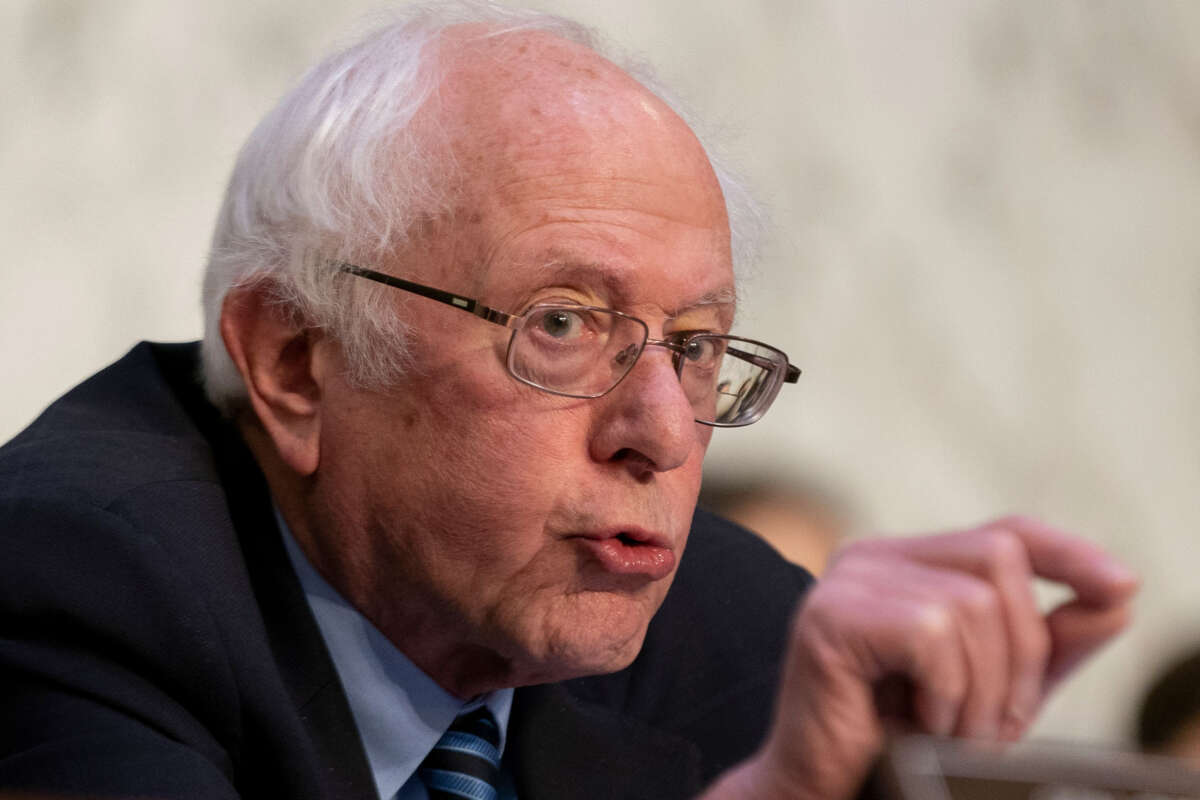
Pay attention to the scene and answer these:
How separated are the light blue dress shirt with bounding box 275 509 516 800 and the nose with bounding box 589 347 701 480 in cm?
37

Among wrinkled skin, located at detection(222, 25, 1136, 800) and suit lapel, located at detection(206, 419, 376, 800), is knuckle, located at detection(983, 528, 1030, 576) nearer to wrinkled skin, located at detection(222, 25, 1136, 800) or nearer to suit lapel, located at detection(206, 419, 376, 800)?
wrinkled skin, located at detection(222, 25, 1136, 800)

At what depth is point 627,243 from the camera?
1381 millimetres

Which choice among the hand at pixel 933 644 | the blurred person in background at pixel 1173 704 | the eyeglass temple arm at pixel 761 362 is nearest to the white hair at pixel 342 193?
the eyeglass temple arm at pixel 761 362

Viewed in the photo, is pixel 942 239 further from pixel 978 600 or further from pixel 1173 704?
pixel 978 600

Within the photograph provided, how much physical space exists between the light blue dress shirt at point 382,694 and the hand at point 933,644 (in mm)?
659

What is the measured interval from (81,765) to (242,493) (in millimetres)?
501

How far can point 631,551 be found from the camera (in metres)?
1.36

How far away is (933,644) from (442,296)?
2.40 ft

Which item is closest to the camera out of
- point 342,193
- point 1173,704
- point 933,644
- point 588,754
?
point 933,644

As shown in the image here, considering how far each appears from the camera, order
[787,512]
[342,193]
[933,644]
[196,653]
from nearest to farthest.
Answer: [933,644] < [196,653] < [342,193] < [787,512]

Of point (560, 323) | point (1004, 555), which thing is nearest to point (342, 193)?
point (560, 323)

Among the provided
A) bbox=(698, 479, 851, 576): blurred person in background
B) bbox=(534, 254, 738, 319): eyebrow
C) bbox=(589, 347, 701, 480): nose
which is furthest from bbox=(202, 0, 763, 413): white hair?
bbox=(698, 479, 851, 576): blurred person in background

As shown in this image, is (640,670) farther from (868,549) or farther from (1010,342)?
(1010,342)

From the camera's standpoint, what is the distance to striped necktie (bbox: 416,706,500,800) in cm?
144
